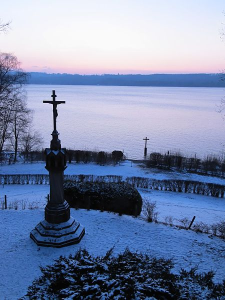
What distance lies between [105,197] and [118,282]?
6349 mm

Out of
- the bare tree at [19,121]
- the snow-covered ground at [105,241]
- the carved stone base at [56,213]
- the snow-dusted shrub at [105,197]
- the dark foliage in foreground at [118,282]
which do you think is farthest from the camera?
the bare tree at [19,121]

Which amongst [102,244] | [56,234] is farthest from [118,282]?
[56,234]

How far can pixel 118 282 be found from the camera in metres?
6.00

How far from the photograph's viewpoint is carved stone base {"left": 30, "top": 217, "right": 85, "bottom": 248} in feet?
29.1

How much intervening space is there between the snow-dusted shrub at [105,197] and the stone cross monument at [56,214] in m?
2.96

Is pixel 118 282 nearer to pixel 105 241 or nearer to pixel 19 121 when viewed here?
pixel 105 241

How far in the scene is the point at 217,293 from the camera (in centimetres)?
632

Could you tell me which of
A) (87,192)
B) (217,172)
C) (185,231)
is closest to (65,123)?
(217,172)

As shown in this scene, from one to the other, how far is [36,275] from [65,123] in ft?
143

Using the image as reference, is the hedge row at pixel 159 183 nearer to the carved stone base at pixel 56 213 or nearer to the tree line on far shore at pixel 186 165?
the tree line on far shore at pixel 186 165

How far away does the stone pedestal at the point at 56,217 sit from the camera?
347 inches

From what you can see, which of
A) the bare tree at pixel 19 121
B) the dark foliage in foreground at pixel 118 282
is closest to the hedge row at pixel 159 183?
the bare tree at pixel 19 121

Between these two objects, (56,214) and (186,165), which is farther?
(186,165)

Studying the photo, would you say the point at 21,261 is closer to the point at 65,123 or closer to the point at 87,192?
the point at 87,192
